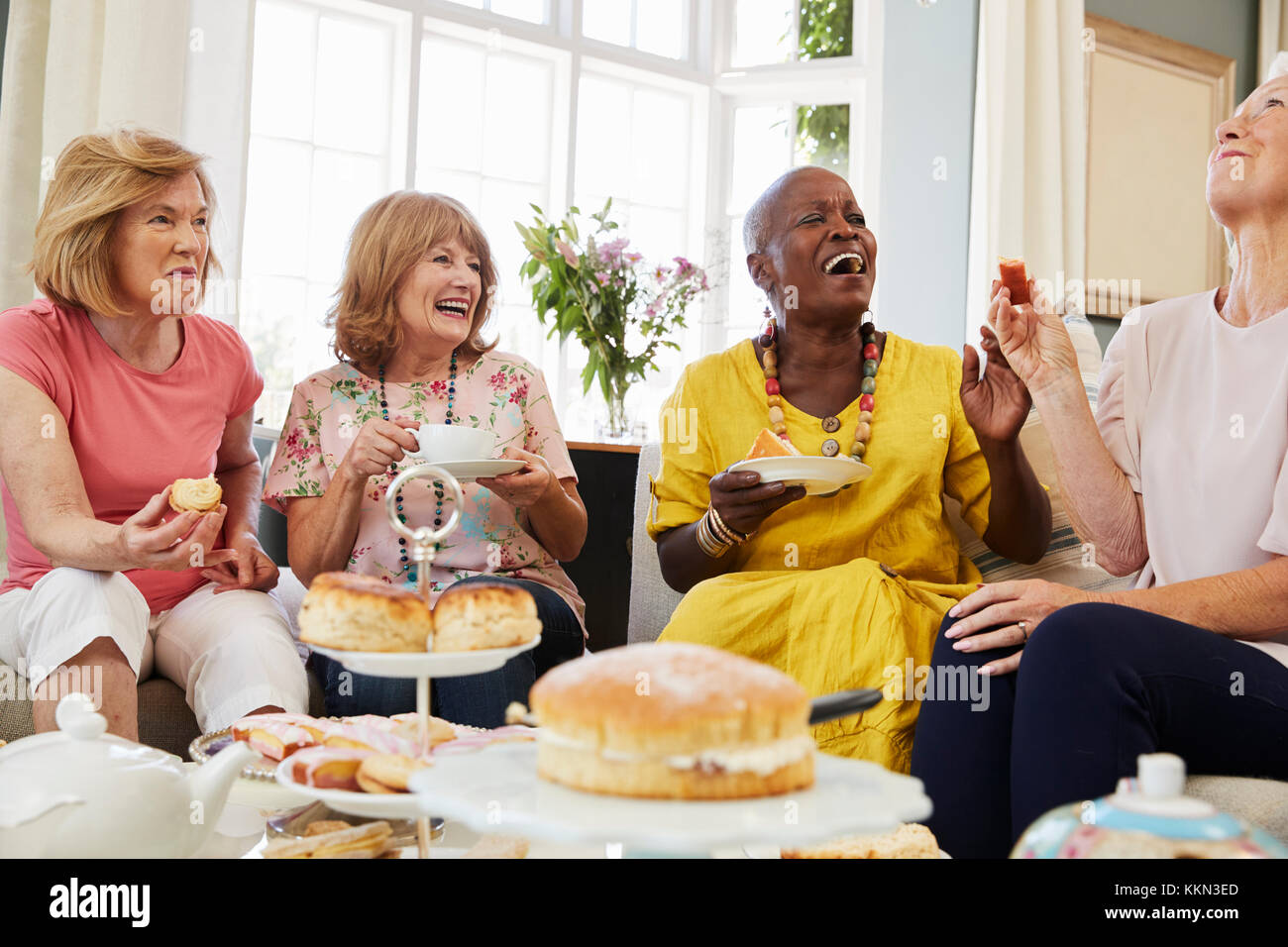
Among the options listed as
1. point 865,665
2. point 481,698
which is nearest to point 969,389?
point 865,665

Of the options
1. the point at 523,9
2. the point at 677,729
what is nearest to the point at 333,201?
the point at 523,9

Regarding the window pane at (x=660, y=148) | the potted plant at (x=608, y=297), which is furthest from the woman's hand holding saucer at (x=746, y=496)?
the window pane at (x=660, y=148)

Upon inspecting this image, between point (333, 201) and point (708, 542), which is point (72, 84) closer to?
point (333, 201)

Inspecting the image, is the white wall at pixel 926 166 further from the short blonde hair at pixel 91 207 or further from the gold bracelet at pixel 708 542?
the short blonde hair at pixel 91 207

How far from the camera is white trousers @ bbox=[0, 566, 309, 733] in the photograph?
1.43 m

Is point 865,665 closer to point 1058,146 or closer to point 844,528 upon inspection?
point 844,528

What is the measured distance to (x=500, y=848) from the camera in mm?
905

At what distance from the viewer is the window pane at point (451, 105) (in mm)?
3785

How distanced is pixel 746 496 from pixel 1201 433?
2.11 ft

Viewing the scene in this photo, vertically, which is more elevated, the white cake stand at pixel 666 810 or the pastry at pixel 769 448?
the pastry at pixel 769 448

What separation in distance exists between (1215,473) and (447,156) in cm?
294

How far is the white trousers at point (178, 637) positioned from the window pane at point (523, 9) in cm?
273

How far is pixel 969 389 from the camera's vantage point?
1696 mm

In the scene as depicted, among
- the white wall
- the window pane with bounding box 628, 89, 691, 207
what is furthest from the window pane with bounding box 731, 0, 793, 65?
the white wall
